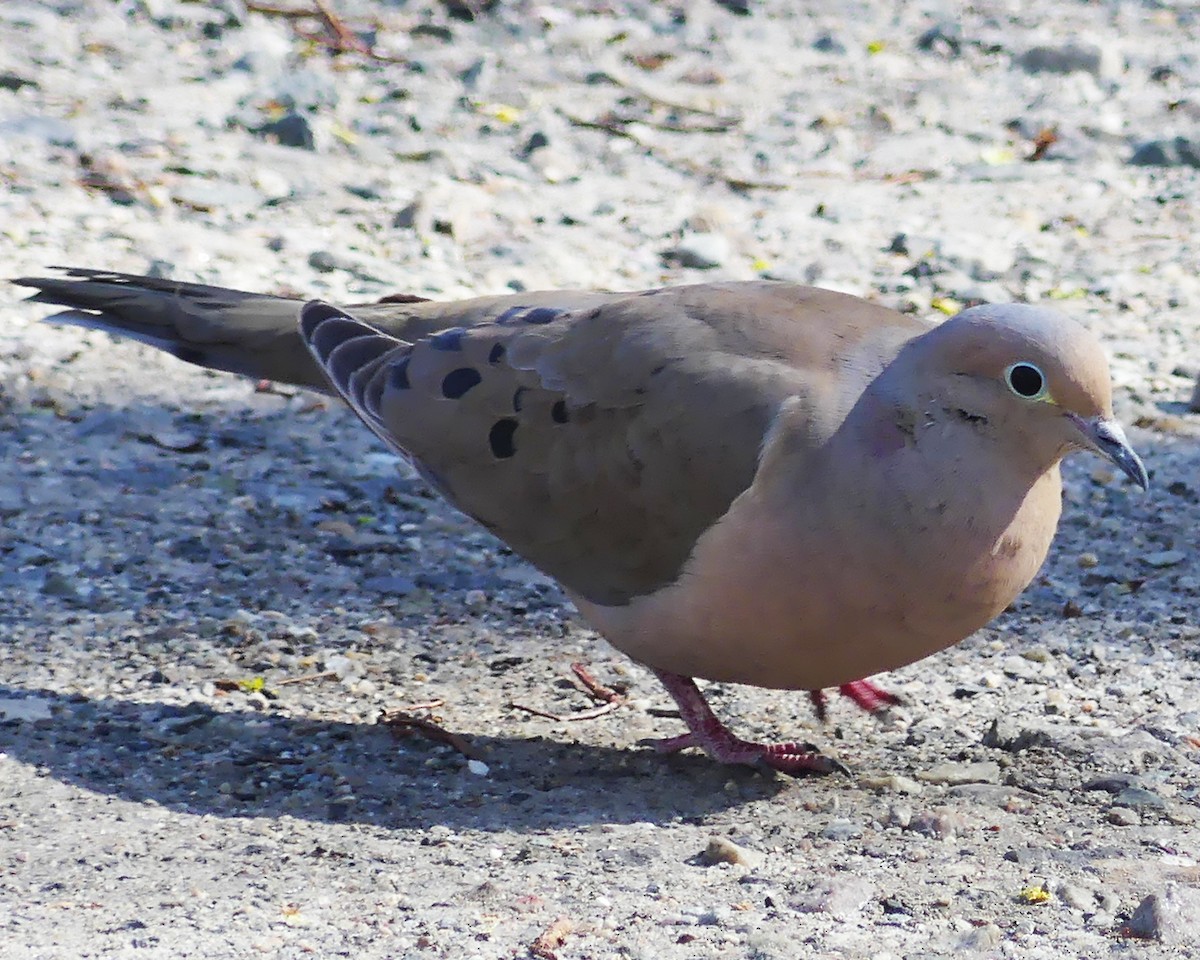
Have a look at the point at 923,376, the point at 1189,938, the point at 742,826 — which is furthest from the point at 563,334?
the point at 1189,938

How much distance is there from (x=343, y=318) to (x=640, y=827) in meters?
1.47

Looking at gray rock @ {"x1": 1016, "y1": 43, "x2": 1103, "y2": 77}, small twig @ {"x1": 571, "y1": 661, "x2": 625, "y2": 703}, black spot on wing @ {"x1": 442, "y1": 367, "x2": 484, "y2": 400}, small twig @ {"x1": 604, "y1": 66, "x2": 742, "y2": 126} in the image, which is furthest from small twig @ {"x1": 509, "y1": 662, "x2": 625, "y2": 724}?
gray rock @ {"x1": 1016, "y1": 43, "x2": 1103, "y2": 77}

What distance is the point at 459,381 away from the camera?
3.87 m

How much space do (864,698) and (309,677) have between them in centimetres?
117

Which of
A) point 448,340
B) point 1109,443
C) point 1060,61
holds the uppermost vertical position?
point 1109,443

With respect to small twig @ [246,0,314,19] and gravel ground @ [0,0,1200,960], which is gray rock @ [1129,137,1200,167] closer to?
gravel ground @ [0,0,1200,960]

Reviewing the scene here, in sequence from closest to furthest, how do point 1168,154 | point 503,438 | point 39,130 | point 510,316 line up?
point 503,438, point 510,316, point 39,130, point 1168,154

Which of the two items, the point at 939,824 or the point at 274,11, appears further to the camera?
the point at 274,11

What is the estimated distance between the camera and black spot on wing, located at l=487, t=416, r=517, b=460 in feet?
12.4

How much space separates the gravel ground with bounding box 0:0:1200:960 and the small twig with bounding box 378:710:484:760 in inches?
0.6

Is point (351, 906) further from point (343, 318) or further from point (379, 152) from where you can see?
point (379, 152)

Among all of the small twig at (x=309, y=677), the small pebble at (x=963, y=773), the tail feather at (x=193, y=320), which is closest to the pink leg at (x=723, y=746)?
the small pebble at (x=963, y=773)

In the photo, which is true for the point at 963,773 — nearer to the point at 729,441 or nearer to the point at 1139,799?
the point at 1139,799

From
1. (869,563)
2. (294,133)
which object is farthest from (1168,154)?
(869,563)
